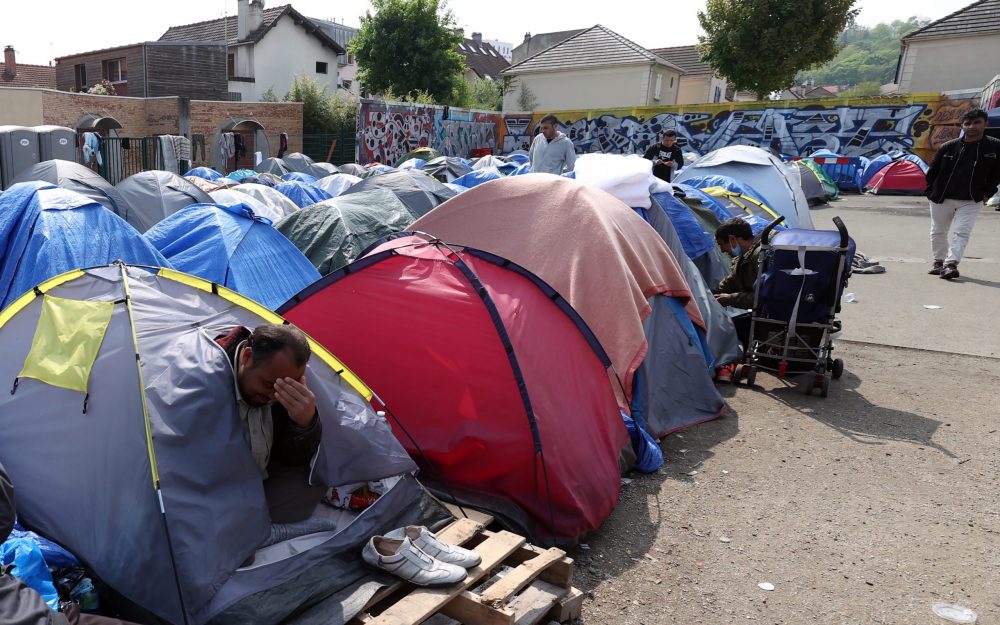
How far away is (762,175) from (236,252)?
29.5 ft

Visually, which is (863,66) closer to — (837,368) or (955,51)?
(955,51)

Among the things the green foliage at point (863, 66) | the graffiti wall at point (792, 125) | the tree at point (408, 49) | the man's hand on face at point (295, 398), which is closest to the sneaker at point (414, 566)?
the man's hand on face at point (295, 398)

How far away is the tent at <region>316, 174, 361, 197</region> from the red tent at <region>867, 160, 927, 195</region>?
15892 millimetres

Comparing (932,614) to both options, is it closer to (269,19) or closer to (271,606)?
(271,606)

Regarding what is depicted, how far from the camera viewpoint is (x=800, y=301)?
5.65 m

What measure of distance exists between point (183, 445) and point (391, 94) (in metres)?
30.3

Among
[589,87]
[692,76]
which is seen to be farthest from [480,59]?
[589,87]

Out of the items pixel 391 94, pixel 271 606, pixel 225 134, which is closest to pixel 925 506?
pixel 271 606

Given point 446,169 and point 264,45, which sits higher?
point 264,45

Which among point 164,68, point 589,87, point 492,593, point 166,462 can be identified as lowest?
point 492,593

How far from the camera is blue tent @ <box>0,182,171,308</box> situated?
206 inches

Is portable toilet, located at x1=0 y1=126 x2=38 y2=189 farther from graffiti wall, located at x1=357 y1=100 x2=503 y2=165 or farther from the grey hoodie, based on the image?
graffiti wall, located at x1=357 y1=100 x2=503 y2=165

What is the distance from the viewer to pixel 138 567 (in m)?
2.65

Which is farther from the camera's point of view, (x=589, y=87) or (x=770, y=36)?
(x=589, y=87)
